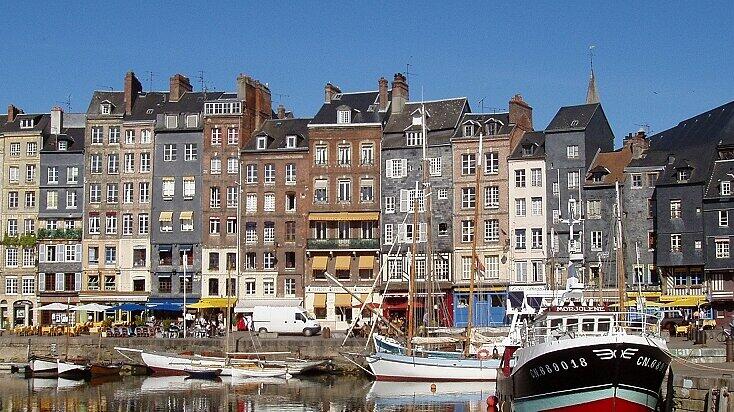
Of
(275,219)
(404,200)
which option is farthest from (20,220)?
(404,200)

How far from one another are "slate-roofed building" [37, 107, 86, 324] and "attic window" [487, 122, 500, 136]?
90.9 feet

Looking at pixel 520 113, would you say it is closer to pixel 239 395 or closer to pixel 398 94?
pixel 398 94

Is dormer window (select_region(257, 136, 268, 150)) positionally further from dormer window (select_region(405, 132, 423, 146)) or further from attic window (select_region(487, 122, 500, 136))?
attic window (select_region(487, 122, 500, 136))

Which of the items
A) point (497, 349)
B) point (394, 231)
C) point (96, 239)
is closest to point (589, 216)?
point (394, 231)

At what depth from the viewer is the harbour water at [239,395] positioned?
4611cm

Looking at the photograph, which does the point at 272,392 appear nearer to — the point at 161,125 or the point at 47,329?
the point at 47,329

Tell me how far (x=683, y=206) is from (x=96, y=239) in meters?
38.0

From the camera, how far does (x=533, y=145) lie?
7325 centimetres

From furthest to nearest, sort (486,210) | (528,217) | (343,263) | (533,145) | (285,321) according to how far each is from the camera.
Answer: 1. (343,263)
2. (486,210)
3. (533,145)
4. (528,217)
5. (285,321)

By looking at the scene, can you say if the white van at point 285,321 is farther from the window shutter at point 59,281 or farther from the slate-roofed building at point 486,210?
the window shutter at point 59,281

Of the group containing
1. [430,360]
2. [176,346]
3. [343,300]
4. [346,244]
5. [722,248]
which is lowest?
[430,360]

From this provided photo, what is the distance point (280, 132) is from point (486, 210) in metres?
15.2

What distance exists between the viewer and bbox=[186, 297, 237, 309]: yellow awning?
7444 centimetres

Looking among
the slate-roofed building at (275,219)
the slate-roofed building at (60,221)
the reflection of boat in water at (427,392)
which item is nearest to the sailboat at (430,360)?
the reflection of boat in water at (427,392)
